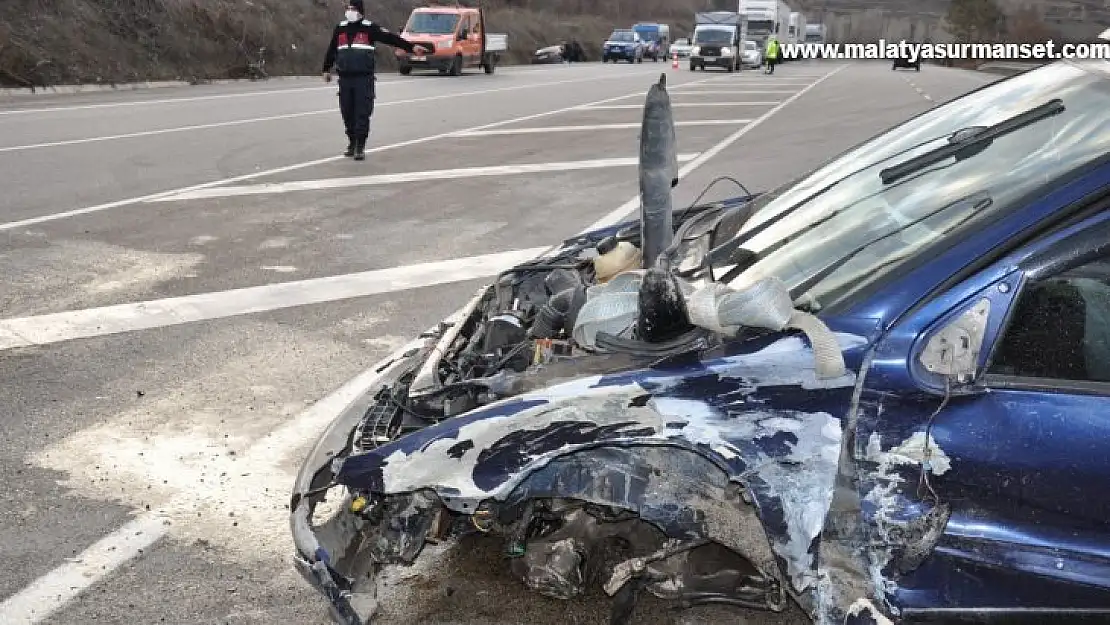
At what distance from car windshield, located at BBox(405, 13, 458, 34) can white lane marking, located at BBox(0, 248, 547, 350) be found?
2603 centimetres

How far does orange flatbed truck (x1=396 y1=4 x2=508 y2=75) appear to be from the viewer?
31.3m

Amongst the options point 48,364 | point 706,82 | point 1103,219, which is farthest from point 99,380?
point 706,82

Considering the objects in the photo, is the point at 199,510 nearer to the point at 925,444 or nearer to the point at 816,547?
the point at 816,547

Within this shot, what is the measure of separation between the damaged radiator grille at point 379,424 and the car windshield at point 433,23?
30143 millimetres

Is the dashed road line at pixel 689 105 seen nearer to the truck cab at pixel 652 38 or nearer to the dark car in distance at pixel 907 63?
the dark car in distance at pixel 907 63

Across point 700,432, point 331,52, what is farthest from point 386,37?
point 700,432

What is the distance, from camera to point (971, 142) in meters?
3.01

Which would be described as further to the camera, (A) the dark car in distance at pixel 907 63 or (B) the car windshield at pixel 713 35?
(A) the dark car in distance at pixel 907 63

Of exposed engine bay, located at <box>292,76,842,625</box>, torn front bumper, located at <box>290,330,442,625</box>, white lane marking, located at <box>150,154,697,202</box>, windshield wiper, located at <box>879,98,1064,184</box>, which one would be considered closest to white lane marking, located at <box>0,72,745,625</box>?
torn front bumper, located at <box>290,330,442,625</box>

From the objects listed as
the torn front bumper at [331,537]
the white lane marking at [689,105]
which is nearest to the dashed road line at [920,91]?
the white lane marking at [689,105]

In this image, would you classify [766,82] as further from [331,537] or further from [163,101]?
[331,537]

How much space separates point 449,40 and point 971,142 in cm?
2978

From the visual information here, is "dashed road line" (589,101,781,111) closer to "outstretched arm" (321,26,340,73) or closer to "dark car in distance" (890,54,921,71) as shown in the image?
"outstretched arm" (321,26,340,73)

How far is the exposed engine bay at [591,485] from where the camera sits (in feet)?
8.52
